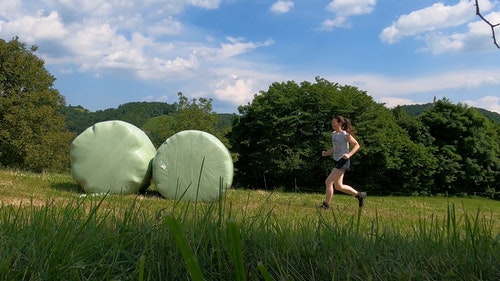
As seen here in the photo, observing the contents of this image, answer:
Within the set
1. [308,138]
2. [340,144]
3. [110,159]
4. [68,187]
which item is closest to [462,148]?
[308,138]

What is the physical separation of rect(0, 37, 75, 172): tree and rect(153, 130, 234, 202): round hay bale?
22285 mm

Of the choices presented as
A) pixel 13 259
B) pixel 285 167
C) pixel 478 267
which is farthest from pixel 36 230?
pixel 285 167

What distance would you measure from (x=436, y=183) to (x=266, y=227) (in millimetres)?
42009

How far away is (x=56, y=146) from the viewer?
107ft

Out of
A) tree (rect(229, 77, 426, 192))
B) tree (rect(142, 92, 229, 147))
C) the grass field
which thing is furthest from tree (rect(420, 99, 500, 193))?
the grass field

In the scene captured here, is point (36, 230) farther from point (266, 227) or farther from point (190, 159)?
point (190, 159)

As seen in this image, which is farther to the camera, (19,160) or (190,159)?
(19,160)

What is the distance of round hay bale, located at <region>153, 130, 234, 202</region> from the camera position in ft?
31.0

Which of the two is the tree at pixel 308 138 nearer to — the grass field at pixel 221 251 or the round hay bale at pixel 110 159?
the round hay bale at pixel 110 159

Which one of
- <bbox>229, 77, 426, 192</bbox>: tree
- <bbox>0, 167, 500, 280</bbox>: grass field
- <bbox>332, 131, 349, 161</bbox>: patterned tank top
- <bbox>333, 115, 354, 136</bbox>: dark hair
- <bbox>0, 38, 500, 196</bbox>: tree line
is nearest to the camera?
<bbox>0, 167, 500, 280</bbox>: grass field

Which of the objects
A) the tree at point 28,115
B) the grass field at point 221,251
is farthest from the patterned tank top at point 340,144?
the tree at point 28,115

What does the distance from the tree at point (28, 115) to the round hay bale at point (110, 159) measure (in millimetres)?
21222

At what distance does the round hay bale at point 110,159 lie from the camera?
9.62 metres

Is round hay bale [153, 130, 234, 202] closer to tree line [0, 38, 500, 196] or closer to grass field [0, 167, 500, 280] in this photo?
grass field [0, 167, 500, 280]
